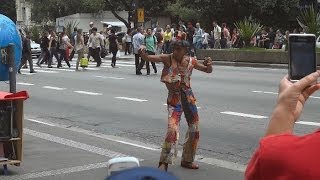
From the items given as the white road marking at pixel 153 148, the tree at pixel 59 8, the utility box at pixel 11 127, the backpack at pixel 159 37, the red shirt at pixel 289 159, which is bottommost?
the white road marking at pixel 153 148

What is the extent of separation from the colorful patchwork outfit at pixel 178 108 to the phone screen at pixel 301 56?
425 centimetres

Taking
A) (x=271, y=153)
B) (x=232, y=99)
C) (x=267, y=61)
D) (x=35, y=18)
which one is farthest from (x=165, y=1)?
(x=271, y=153)

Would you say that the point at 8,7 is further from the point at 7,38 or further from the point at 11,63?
the point at 11,63

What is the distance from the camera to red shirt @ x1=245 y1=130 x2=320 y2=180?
1.86 m

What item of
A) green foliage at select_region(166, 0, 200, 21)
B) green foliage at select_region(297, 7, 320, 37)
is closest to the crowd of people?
green foliage at select_region(297, 7, 320, 37)

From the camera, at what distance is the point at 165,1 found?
58.0 meters

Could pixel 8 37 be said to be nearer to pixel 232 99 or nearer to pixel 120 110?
pixel 120 110

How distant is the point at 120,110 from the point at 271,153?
10485mm

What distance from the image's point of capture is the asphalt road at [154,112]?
8.31m

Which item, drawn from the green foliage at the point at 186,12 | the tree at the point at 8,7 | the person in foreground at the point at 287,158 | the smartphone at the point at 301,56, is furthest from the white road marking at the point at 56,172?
the tree at the point at 8,7

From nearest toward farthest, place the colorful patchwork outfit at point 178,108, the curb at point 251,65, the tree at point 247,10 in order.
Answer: the colorful patchwork outfit at point 178,108 → the curb at point 251,65 → the tree at point 247,10

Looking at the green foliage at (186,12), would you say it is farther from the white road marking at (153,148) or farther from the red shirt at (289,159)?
the red shirt at (289,159)

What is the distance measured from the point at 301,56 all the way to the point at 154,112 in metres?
9.22

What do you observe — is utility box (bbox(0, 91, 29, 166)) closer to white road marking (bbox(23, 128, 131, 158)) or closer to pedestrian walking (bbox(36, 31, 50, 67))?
white road marking (bbox(23, 128, 131, 158))
